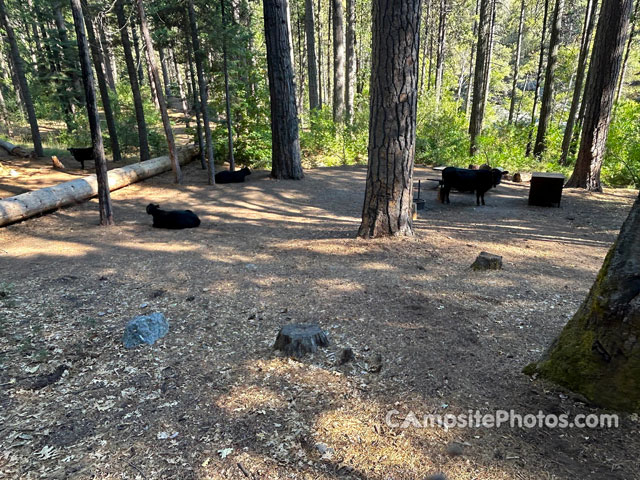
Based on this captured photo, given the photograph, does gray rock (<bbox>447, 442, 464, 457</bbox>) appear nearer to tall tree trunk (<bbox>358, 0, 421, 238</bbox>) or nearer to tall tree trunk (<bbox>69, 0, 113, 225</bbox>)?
tall tree trunk (<bbox>358, 0, 421, 238</bbox>)

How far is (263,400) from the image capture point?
3.09 metres

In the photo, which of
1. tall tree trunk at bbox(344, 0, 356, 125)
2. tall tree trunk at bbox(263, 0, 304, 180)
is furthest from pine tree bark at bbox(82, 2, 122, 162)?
tall tree trunk at bbox(344, 0, 356, 125)

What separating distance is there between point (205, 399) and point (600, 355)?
2.98 metres

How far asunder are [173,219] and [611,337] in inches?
326

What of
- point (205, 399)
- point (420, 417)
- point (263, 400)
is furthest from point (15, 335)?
point (420, 417)

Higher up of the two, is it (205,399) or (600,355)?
(600,355)

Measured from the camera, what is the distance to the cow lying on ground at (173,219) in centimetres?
866

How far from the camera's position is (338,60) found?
19688 millimetres

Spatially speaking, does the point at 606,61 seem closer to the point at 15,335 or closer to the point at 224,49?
the point at 224,49

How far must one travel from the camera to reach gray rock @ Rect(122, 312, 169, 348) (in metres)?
3.96

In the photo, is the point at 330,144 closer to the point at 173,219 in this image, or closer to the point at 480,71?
the point at 480,71

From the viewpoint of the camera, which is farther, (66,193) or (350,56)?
(350,56)

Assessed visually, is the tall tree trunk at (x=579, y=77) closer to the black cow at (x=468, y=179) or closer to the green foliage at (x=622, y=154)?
the green foliage at (x=622, y=154)

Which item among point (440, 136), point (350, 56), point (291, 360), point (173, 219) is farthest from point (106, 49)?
point (291, 360)
